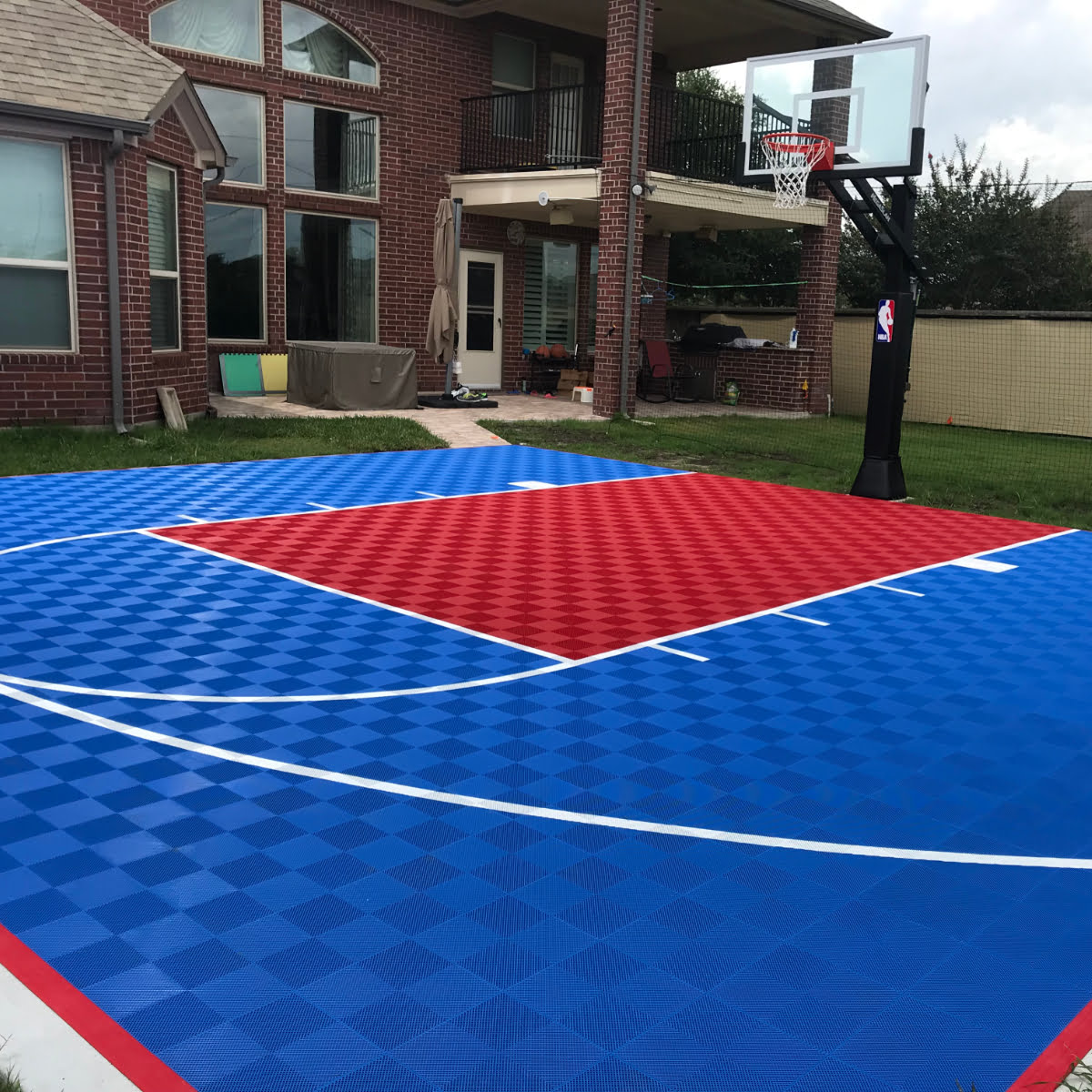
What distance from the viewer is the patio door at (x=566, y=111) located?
19.5 metres

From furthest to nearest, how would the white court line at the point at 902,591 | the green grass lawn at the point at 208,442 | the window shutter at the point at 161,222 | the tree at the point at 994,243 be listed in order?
the tree at the point at 994,243 < the window shutter at the point at 161,222 < the green grass lawn at the point at 208,442 < the white court line at the point at 902,591

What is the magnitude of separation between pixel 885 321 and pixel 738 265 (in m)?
22.7

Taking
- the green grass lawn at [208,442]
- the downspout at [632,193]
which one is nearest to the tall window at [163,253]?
the green grass lawn at [208,442]

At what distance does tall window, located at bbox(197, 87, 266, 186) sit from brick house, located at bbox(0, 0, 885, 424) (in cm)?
3

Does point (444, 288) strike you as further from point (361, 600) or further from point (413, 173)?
point (361, 600)

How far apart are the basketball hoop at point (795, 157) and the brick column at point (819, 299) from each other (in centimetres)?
814

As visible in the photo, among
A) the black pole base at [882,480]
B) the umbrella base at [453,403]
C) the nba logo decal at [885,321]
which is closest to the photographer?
the nba logo decal at [885,321]

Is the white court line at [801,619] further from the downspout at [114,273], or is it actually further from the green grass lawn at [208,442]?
the downspout at [114,273]

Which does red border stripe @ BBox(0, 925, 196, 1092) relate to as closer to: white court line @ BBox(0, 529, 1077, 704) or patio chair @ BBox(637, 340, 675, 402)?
white court line @ BBox(0, 529, 1077, 704)

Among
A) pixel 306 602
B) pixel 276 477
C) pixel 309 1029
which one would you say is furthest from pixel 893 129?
pixel 309 1029

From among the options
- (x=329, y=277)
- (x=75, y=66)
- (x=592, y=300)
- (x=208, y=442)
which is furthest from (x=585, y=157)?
(x=208, y=442)

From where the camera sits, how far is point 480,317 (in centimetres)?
2094

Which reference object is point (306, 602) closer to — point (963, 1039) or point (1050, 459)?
point (963, 1039)

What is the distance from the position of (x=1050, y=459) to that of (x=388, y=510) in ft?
31.8
